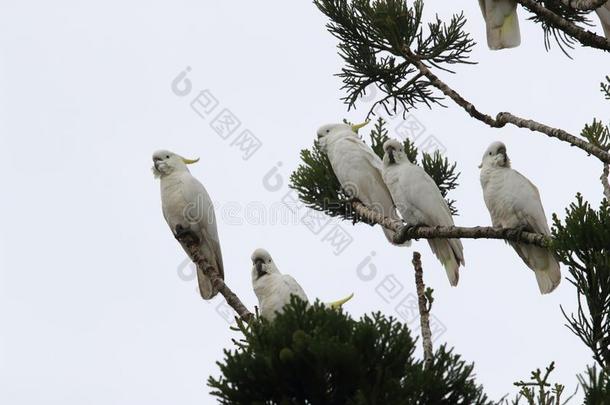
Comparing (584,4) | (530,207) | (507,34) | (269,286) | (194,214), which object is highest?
(194,214)

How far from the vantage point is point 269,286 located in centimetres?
473

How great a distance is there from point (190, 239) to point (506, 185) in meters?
2.16

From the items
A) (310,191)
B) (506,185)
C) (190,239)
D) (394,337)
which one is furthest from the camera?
(190,239)

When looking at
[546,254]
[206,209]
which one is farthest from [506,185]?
[206,209]

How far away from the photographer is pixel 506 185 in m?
4.88

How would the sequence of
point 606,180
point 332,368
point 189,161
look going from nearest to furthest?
point 332,368 → point 606,180 → point 189,161

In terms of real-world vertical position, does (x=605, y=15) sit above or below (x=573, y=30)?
above

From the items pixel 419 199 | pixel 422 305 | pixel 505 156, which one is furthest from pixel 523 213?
pixel 422 305

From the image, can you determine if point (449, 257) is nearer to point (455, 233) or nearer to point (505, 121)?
point (455, 233)

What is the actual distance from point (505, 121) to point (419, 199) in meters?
1.41

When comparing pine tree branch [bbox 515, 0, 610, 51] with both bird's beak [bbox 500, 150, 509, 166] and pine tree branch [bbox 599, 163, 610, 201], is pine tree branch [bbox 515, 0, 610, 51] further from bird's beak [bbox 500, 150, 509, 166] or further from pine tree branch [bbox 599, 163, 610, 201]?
bird's beak [bbox 500, 150, 509, 166]

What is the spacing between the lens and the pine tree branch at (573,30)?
11.8 ft

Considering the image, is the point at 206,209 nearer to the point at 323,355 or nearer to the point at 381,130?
the point at 381,130

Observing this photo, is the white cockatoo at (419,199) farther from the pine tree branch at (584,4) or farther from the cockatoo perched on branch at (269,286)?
the pine tree branch at (584,4)
